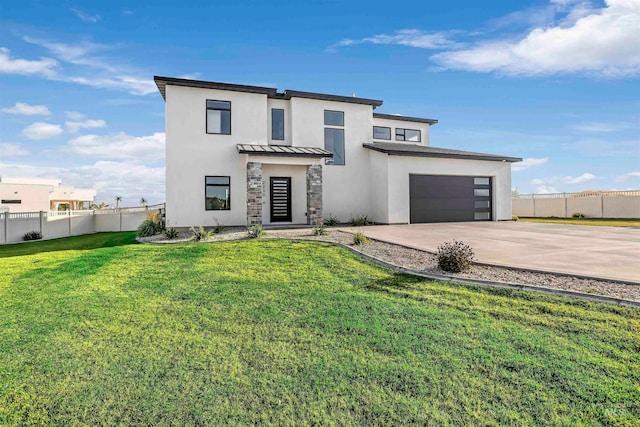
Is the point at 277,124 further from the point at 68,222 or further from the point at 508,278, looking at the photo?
the point at 68,222

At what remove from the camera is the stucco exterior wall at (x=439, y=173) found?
15797mm

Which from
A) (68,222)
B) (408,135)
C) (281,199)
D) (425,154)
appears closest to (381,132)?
(408,135)

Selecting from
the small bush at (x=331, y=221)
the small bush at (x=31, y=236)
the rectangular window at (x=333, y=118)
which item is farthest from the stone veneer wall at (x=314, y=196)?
the small bush at (x=31, y=236)

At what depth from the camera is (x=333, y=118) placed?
54.0 feet

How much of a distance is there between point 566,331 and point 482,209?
1537 centimetres

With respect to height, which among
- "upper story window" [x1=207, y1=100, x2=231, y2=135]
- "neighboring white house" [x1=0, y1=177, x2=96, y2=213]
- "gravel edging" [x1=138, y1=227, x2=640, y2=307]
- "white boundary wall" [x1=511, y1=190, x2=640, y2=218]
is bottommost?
"gravel edging" [x1=138, y1=227, x2=640, y2=307]

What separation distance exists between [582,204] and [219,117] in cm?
2705

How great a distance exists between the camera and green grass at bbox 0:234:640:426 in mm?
3037

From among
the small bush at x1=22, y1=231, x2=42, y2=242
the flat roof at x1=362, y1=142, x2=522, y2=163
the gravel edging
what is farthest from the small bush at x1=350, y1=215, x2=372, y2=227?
the small bush at x1=22, y1=231, x2=42, y2=242

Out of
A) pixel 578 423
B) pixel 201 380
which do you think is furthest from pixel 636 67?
pixel 201 380

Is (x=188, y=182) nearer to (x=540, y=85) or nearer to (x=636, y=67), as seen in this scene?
(x=540, y=85)

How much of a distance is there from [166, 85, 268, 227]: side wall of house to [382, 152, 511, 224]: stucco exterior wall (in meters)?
6.82

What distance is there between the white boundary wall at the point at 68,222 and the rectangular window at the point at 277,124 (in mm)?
6958

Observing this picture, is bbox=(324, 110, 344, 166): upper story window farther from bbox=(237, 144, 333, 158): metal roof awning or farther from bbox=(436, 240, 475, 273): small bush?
bbox=(436, 240, 475, 273): small bush
